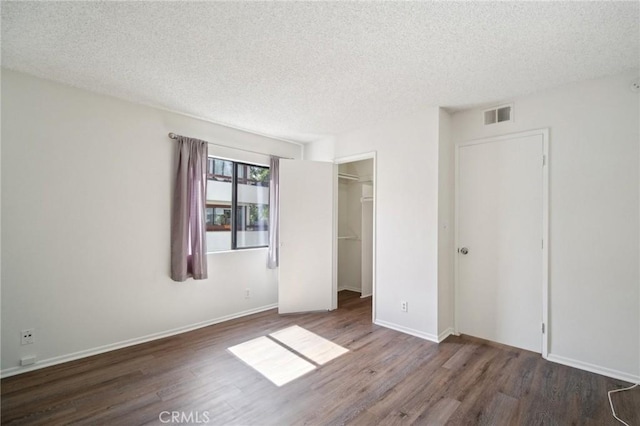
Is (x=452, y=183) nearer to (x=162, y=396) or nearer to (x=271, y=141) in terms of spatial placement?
(x=271, y=141)

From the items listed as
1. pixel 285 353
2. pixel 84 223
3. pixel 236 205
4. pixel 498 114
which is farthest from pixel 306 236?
pixel 498 114

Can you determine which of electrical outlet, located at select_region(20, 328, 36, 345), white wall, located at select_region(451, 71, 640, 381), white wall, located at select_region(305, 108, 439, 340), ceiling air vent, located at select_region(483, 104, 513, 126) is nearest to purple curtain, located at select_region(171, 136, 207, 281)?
electrical outlet, located at select_region(20, 328, 36, 345)

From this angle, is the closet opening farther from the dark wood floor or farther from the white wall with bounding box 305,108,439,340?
the dark wood floor

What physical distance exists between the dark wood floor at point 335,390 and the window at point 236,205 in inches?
56.5

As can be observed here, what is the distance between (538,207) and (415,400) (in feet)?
7.19

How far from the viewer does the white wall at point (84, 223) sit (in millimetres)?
2518

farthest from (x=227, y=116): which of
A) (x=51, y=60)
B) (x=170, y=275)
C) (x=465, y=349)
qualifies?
(x=465, y=349)

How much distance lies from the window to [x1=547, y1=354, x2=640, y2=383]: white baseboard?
3637 millimetres

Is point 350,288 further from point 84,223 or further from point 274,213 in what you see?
point 84,223

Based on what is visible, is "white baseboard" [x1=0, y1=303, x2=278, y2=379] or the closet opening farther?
the closet opening

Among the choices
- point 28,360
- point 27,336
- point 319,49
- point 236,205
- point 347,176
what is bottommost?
point 28,360

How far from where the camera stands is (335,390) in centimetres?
229

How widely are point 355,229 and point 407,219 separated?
212cm

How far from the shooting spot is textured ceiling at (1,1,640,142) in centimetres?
179
